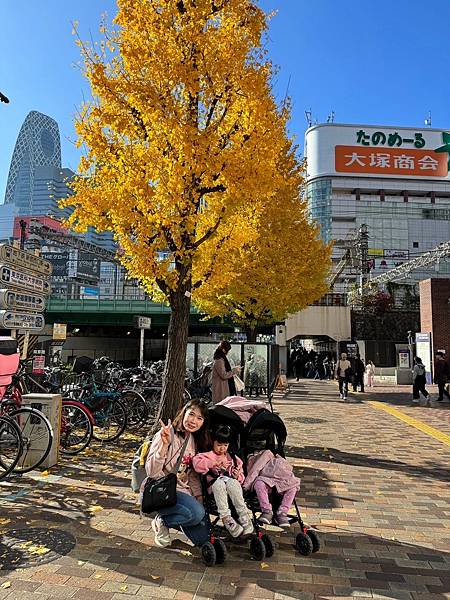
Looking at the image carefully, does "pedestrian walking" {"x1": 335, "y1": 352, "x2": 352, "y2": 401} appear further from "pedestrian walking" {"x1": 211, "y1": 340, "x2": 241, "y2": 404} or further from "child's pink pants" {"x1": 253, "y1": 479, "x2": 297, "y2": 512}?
"child's pink pants" {"x1": 253, "y1": 479, "x2": 297, "y2": 512}

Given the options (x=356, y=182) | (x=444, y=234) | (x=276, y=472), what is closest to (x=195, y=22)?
(x=276, y=472)

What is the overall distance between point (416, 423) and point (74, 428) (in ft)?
27.0

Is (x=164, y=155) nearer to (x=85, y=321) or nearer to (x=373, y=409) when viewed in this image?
(x=373, y=409)

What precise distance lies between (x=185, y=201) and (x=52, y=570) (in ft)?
16.9

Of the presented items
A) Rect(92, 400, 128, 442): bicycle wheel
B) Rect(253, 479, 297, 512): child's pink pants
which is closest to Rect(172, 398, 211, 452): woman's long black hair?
Rect(253, 479, 297, 512): child's pink pants

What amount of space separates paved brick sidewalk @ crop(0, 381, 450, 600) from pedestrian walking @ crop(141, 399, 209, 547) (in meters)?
0.23

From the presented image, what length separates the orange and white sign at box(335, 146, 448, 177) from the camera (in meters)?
84.1

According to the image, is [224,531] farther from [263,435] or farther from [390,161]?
[390,161]

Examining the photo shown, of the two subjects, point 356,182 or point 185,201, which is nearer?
point 185,201

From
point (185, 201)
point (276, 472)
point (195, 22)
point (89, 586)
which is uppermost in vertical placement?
point (195, 22)

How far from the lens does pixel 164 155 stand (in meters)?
7.46

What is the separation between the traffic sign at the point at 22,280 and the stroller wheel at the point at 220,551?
14.0 ft

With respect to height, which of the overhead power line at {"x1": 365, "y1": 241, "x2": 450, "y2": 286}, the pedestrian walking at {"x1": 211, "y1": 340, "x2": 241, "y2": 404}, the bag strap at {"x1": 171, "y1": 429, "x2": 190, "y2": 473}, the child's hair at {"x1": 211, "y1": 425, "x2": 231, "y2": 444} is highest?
the overhead power line at {"x1": 365, "y1": 241, "x2": 450, "y2": 286}

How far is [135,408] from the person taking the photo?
977 centimetres
